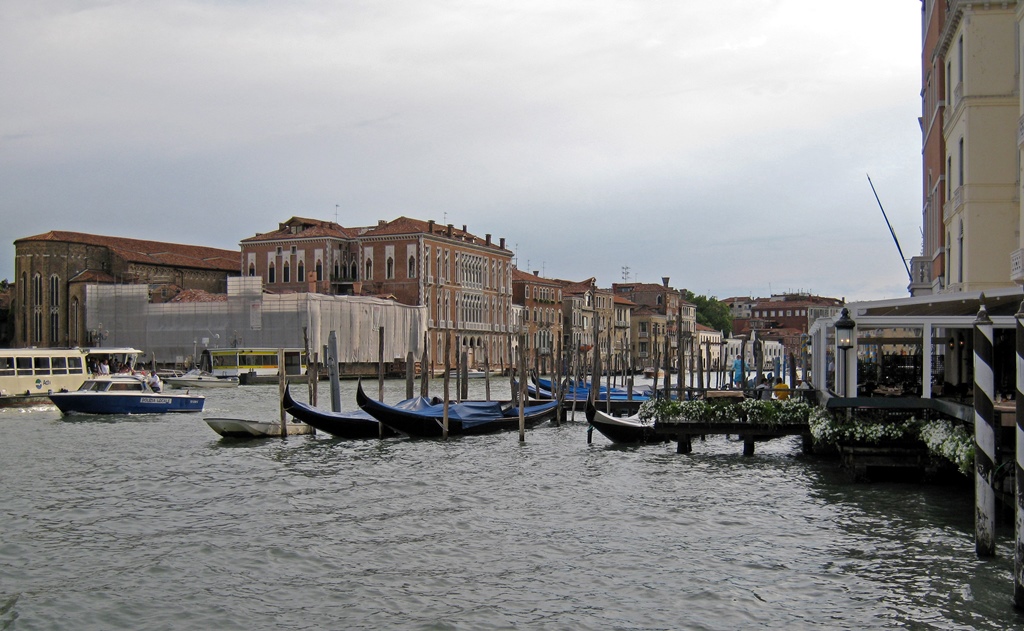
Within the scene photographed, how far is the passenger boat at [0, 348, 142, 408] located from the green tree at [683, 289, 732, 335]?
215ft

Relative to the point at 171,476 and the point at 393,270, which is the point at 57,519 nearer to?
the point at 171,476

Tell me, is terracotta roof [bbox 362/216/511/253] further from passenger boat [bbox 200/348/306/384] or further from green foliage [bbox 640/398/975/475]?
green foliage [bbox 640/398/975/475]

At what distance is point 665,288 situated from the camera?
76875 mm

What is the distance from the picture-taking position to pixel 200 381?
35.9m

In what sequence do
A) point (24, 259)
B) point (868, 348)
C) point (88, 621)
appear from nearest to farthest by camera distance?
point (88, 621), point (868, 348), point (24, 259)

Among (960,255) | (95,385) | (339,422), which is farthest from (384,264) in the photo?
(960,255)

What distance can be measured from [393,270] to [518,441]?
116 feet

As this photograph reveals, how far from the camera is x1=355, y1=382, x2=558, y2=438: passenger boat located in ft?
56.1

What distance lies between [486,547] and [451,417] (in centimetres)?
938

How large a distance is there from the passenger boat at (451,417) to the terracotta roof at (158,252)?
3799 cm

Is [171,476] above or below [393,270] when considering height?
below

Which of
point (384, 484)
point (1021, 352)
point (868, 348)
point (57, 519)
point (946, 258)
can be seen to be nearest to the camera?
point (1021, 352)

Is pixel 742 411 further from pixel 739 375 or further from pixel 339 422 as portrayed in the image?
pixel 739 375

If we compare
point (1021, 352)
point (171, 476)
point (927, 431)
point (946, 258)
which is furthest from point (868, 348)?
point (1021, 352)
